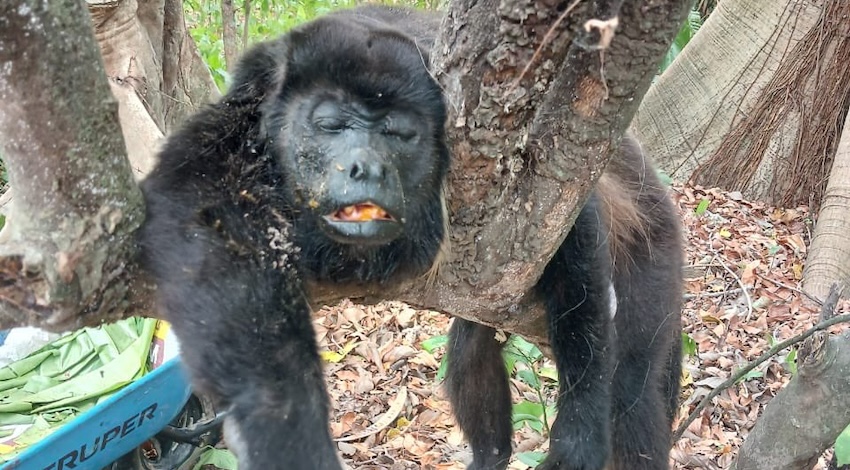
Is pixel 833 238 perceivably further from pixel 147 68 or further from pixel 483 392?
pixel 147 68

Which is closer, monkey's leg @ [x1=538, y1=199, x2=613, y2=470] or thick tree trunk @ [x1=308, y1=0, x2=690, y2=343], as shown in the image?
thick tree trunk @ [x1=308, y1=0, x2=690, y2=343]

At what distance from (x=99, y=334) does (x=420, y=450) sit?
5.96ft

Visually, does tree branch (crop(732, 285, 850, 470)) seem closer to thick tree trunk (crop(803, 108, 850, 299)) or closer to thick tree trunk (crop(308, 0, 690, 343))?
thick tree trunk (crop(308, 0, 690, 343))

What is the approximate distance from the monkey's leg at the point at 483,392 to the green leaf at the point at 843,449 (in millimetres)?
1320

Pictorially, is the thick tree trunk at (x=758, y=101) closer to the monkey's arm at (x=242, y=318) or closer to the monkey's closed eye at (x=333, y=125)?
the monkey's closed eye at (x=333, y=125)

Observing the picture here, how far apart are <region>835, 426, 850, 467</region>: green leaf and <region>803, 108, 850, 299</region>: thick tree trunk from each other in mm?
A: 3076

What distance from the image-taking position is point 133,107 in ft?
11.0

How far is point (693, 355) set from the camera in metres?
4.65

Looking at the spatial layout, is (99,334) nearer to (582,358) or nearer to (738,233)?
(582,358)

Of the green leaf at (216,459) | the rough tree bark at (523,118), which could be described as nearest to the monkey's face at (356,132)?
the rough tree bark at (523,118)

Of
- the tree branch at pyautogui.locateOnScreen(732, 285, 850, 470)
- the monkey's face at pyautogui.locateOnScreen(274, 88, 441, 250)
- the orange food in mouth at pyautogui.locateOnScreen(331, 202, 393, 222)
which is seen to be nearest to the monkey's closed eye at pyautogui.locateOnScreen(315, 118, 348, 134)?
the monkey's face at pyautogui.locateOnScreen(274, 88, 441, 250)

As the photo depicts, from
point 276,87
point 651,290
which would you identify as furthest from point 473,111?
point 651,290

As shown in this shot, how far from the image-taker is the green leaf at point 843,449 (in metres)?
2.27

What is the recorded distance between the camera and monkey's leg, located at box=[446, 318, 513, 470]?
3307 millimetres
